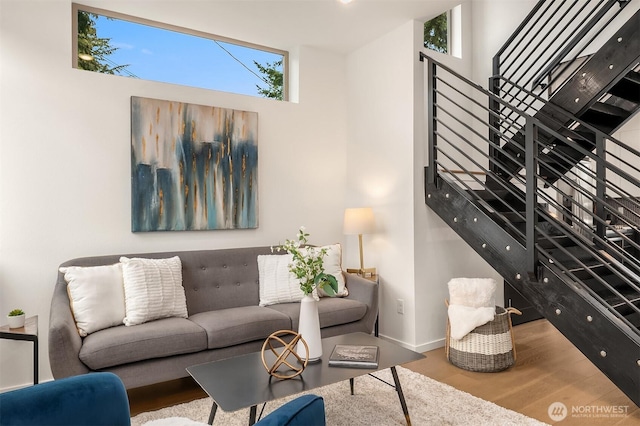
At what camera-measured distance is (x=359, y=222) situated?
3.87 m

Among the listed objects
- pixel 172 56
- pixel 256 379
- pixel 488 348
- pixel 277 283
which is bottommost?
pixel 488 348

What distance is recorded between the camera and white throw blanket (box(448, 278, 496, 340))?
3.15m

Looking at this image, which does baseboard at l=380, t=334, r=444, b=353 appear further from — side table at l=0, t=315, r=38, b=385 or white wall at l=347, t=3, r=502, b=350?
side table at l=0, t=315, r=38, b=385

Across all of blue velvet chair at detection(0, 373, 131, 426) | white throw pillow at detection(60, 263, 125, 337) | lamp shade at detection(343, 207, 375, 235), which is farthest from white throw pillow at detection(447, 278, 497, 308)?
blue velvet chair at detection(0, 373, 131, 426)

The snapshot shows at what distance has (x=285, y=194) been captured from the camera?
4105 millimetres

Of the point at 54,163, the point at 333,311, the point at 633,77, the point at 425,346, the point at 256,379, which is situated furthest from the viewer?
the point at 425,346

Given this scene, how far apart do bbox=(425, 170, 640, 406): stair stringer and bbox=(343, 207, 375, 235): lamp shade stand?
0.68 metres

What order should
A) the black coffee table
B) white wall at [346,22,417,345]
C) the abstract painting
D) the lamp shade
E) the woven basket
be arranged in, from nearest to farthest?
the black coffee table
the woven basket
the abstract painting
white wall at [346,22,417,345]
the lamp shade

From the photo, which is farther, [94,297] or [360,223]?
[360,223]

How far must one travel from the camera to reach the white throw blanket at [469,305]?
315 cm

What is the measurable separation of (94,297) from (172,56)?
2.20 m

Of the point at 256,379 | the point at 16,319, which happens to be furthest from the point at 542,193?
the point at 16,319

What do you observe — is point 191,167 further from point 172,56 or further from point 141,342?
point 141,342
